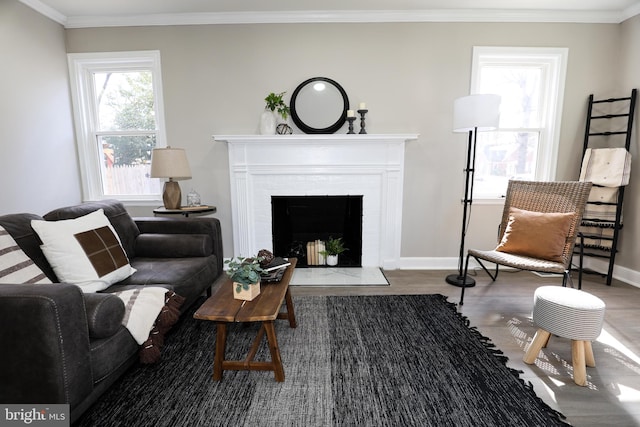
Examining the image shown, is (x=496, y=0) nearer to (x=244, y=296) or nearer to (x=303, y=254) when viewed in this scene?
(x=303, y=254)

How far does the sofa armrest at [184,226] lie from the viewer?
2.74m

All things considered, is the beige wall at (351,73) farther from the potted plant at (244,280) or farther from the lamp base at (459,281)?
the potted plant at (244,280)

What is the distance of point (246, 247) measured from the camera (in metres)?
3.54

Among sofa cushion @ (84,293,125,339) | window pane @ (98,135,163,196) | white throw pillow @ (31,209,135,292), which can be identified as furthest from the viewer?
window pane @ (98,135,163,196)

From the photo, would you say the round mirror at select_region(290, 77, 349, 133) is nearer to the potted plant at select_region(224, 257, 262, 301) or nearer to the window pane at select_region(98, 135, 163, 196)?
the window pane at select_region(98, 135, 163, 196)

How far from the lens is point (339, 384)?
1.72 metres

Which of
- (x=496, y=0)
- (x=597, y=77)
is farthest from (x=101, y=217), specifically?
(x=597, y=77)

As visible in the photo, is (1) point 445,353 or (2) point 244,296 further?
(1) point 445,353

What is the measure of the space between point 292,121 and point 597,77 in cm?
317

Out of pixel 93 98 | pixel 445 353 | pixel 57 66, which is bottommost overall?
pixel 445 353

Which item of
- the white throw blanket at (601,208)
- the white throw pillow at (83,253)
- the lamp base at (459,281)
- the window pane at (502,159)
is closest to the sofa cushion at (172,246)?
the white throw pillow at (83,253)

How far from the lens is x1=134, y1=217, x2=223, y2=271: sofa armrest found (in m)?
Answer: 2.74

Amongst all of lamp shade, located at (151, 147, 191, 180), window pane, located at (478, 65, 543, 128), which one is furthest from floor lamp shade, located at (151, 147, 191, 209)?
window pane, located at (478, 65, 543, 128)

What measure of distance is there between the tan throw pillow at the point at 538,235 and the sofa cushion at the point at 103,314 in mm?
2812
